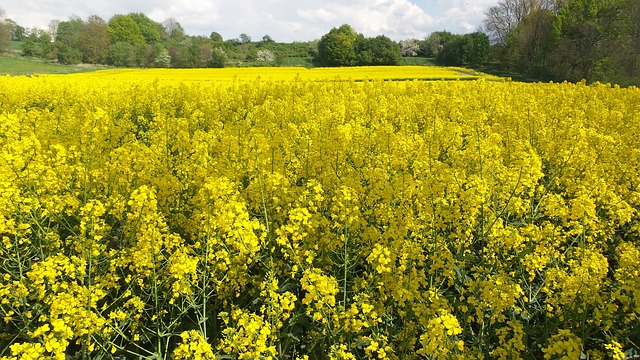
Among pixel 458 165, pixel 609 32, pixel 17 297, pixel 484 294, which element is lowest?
pixel 17 297

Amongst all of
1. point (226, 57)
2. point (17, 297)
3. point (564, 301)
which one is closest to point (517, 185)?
point (564, 301)

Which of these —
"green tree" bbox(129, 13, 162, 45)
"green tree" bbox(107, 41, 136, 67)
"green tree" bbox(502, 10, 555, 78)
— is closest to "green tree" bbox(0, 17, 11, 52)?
"green tree" bbox(107, 41, 136, 67)

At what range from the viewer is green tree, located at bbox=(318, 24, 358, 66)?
41.0m

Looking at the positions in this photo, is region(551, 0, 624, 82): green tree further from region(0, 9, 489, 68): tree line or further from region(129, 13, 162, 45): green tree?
region(129, 13, 162, 45): green tree

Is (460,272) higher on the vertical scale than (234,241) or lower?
lower

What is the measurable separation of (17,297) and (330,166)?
279 cm

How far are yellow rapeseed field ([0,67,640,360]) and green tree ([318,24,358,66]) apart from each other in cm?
3747

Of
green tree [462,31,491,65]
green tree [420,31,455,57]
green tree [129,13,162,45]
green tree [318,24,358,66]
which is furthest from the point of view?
green tree [129,13,162,45]

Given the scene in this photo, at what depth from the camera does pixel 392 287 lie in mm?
2596

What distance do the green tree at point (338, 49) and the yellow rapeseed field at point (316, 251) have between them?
3747 centimetres

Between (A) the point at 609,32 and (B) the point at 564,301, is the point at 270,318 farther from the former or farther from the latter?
(A) the point at 609,32

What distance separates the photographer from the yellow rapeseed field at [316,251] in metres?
2.36

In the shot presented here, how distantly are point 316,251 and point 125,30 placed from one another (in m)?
74.8

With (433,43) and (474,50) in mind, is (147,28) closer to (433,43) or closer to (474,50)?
(433,43)
